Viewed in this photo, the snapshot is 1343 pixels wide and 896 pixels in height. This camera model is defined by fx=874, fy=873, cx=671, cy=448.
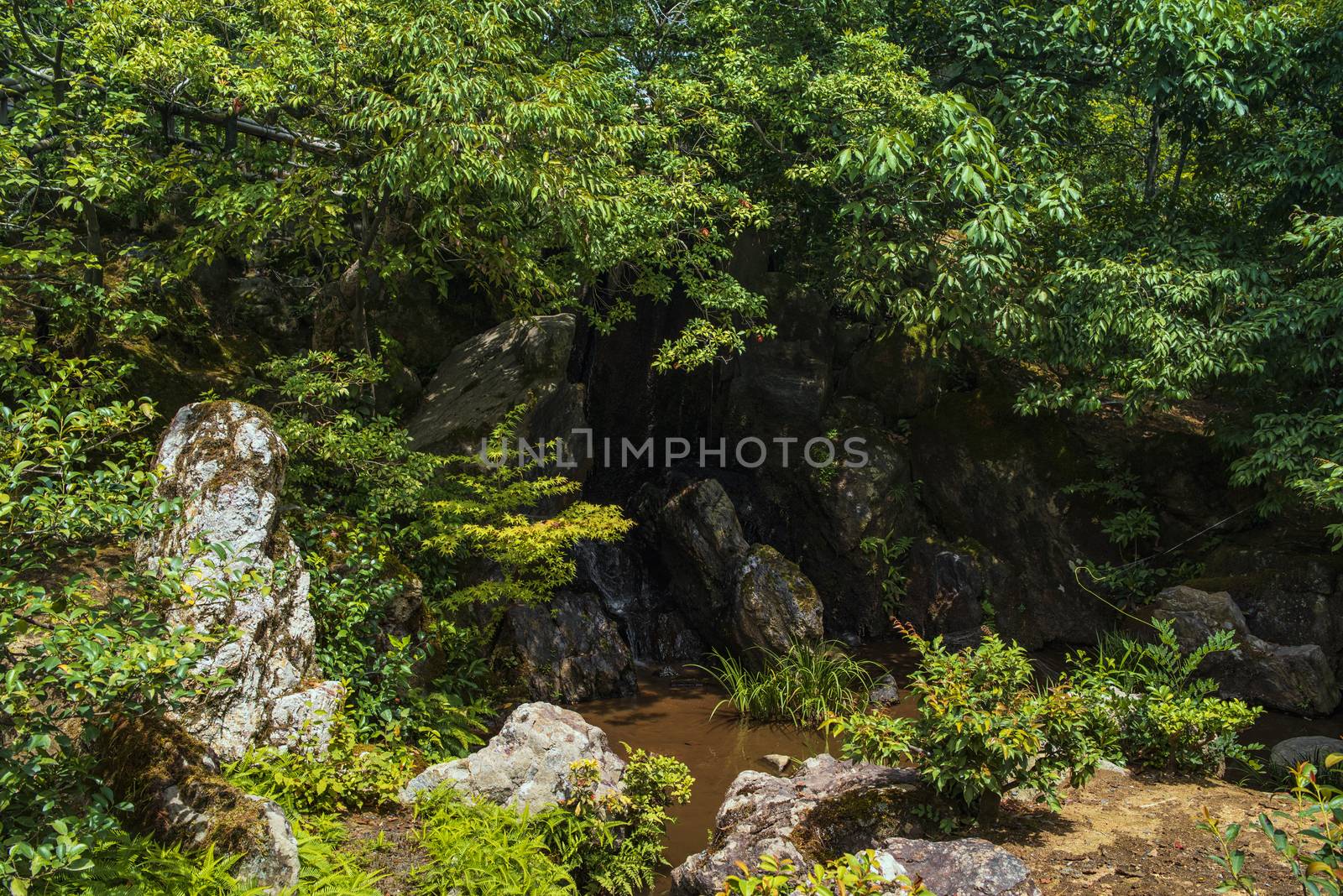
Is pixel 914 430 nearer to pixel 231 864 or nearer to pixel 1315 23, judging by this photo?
pixel 1315 23

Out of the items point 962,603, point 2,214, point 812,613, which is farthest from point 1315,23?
point 2,214

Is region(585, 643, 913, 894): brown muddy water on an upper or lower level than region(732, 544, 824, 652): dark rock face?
lower

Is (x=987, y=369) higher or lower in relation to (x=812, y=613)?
higher

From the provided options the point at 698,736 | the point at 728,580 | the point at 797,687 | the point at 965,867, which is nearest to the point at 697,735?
the point at 698,736

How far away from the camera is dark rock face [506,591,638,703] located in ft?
29.8

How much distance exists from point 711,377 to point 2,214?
8198 millimetres

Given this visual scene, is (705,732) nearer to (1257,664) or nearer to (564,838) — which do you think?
(564,838)

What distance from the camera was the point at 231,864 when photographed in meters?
4.32

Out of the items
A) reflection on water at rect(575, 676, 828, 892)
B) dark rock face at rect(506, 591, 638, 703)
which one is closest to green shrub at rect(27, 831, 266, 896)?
reflection on water at rect(575, 676, 828, 892)

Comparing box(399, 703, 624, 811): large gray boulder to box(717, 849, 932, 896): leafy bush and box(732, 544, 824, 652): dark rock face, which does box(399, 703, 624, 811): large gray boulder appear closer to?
Result: box(717, 849, 932, 896): leafy bush

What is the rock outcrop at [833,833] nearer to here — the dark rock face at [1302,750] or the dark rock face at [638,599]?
the dark rock face at [1302,750]

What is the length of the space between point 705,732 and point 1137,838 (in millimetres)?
4595

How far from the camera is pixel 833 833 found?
469 cm

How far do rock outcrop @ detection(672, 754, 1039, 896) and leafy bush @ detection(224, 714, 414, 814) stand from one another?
208 centimetres
